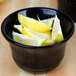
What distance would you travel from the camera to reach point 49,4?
2.24 feet

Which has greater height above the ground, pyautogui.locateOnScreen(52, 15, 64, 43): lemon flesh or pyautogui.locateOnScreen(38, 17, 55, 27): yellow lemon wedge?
pyautogui.locateOnScreen(38, 17, 55, 27): yellow lemon wedge

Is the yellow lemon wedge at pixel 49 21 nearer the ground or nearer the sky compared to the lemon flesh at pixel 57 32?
nearer the sky

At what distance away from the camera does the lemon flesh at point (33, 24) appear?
415mm

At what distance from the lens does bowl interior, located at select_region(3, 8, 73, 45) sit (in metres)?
0.41

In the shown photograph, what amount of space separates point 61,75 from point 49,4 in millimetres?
349

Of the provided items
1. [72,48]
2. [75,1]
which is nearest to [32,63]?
[72,48]

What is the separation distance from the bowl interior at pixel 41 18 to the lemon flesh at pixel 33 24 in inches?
0.7

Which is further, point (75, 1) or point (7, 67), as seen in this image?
point (75, 1)

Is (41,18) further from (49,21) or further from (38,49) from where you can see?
(38,49)

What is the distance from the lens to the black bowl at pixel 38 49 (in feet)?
1.15

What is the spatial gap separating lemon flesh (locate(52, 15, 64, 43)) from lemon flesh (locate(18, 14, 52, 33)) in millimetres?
16

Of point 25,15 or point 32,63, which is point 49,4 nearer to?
point 25,15

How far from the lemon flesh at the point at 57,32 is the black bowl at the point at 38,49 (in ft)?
0.05

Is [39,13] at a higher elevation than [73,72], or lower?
higher
